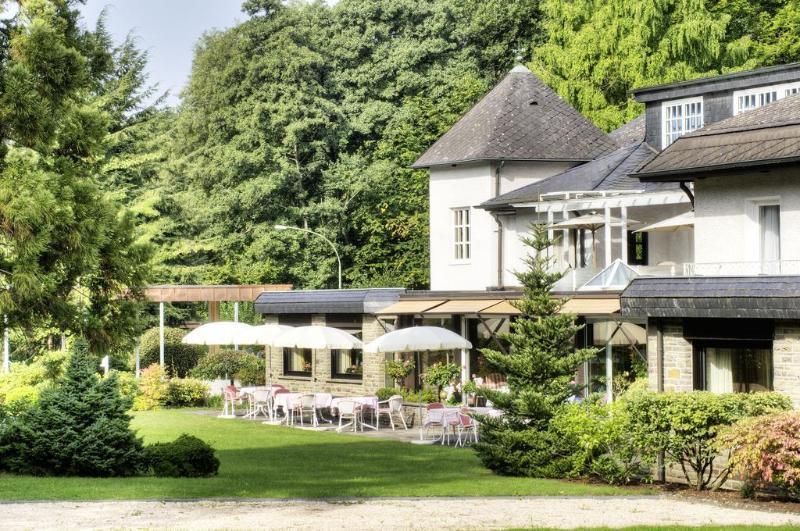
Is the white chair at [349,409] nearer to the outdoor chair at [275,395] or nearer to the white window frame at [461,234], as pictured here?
the outdoor chair at [275,395]

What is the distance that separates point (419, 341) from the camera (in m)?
31.6

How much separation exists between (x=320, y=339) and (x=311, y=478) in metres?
12.4

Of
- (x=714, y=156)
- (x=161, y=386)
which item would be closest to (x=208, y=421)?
(x=161, y=386)

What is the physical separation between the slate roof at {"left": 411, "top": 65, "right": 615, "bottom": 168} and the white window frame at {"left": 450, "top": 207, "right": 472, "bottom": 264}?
1733 millimetres

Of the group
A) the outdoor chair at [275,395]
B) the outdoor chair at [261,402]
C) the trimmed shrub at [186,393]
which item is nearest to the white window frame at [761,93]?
the outdoor chair at [275,395]

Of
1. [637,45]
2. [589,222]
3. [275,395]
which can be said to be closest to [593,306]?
[589,222]

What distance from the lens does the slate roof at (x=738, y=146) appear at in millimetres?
24391

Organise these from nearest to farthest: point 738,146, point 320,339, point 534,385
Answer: point 534,385, point 738,146, point 320,339

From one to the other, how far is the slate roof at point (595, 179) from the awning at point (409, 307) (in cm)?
413

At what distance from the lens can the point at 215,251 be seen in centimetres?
5994

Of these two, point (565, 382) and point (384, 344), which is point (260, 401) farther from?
point (565, 382)

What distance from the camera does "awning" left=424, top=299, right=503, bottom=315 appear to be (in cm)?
3409

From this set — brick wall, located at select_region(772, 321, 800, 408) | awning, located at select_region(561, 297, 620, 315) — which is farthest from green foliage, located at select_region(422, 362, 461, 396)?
brick wall, located at select_region(772, 321, 800, 408)

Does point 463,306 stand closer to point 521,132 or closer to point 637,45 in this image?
point 521,132
